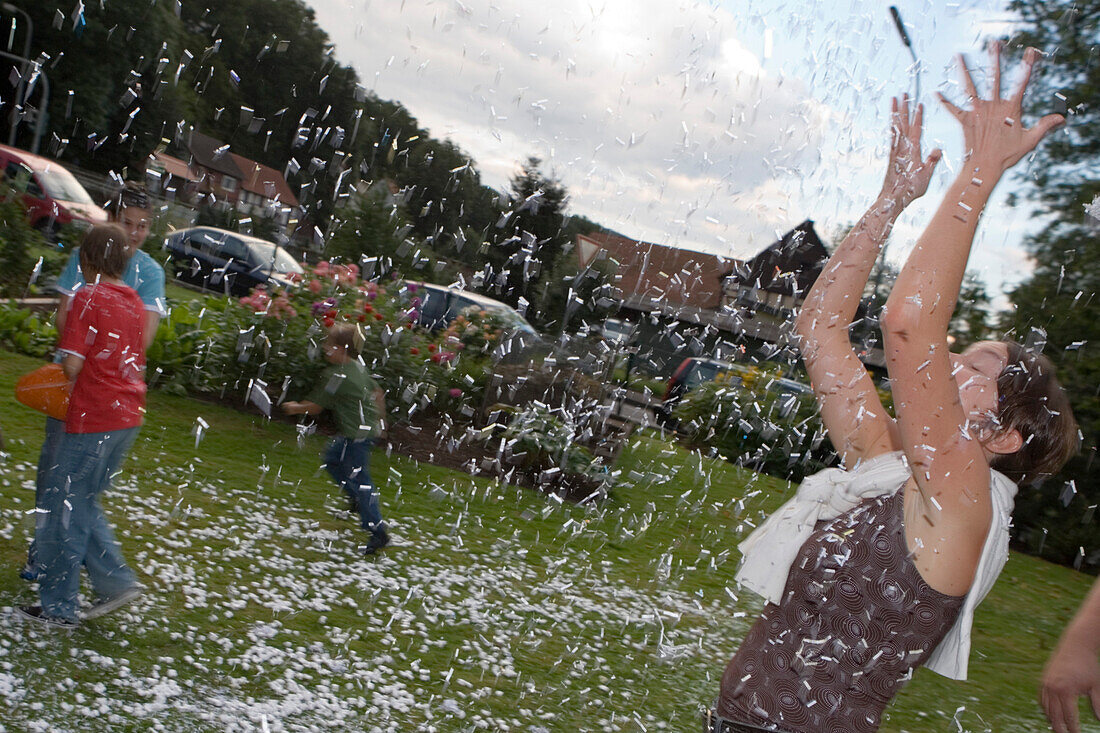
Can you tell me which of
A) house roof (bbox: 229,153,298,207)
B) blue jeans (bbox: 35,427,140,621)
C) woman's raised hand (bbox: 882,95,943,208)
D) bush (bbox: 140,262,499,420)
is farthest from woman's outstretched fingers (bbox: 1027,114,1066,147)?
house roof (bbox: 229,153,298,207)

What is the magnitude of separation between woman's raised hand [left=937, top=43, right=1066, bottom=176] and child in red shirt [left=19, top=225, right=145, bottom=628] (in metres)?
3.22

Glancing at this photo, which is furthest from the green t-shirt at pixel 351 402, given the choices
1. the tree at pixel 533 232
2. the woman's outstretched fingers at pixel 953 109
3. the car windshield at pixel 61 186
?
the tree at pixel 533 232

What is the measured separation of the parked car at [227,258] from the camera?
18.5m

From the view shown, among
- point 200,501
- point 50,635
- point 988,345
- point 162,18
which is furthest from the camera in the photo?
point 162,18

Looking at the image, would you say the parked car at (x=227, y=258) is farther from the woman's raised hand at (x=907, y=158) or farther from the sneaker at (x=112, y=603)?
the woman's raised hand at (x=907, y=158)

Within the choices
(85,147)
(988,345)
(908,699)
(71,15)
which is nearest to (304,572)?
(908,699)

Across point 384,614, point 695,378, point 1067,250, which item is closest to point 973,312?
point 1067,250

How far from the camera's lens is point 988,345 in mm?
1997

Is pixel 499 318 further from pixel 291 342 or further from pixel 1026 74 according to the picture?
pixel 1026 74

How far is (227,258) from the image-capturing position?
1948 centimetres

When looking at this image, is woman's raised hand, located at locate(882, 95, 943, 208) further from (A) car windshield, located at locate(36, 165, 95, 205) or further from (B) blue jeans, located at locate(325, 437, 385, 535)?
(A) car windshield, located at locate(36, 165, 95, 205)

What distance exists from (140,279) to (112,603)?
1.39 meters

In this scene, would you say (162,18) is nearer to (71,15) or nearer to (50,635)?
(71,15)

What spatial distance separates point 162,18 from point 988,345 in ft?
143
